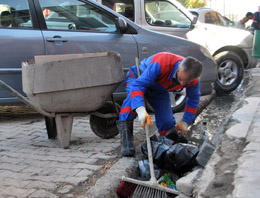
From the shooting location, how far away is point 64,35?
14.8ft

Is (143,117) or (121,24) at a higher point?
(121,24)

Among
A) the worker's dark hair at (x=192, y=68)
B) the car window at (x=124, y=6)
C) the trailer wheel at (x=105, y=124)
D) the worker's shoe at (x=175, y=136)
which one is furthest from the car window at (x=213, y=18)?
the worker's dark hair at (x=192, y=68)

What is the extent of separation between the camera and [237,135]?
3205mm

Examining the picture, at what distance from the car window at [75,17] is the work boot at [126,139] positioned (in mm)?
1753

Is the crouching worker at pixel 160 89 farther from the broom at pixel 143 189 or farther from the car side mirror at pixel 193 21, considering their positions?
the car side mirror at pixel 193 21

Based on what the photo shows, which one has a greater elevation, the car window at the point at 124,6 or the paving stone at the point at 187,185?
the car window at the point at 124,6

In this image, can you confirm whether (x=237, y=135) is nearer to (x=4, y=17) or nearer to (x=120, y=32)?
(x=120, y=32)

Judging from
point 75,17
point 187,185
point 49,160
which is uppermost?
point 75,17

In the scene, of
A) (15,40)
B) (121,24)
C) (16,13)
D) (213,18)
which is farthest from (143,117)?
(213,18)

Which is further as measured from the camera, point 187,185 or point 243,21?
point 243,21

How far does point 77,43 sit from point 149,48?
42.2 inches

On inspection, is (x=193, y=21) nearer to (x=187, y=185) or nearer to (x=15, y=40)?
(x=15, y=40)

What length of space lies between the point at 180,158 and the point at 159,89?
32.5 inches

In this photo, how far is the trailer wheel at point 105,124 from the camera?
4008 mm
